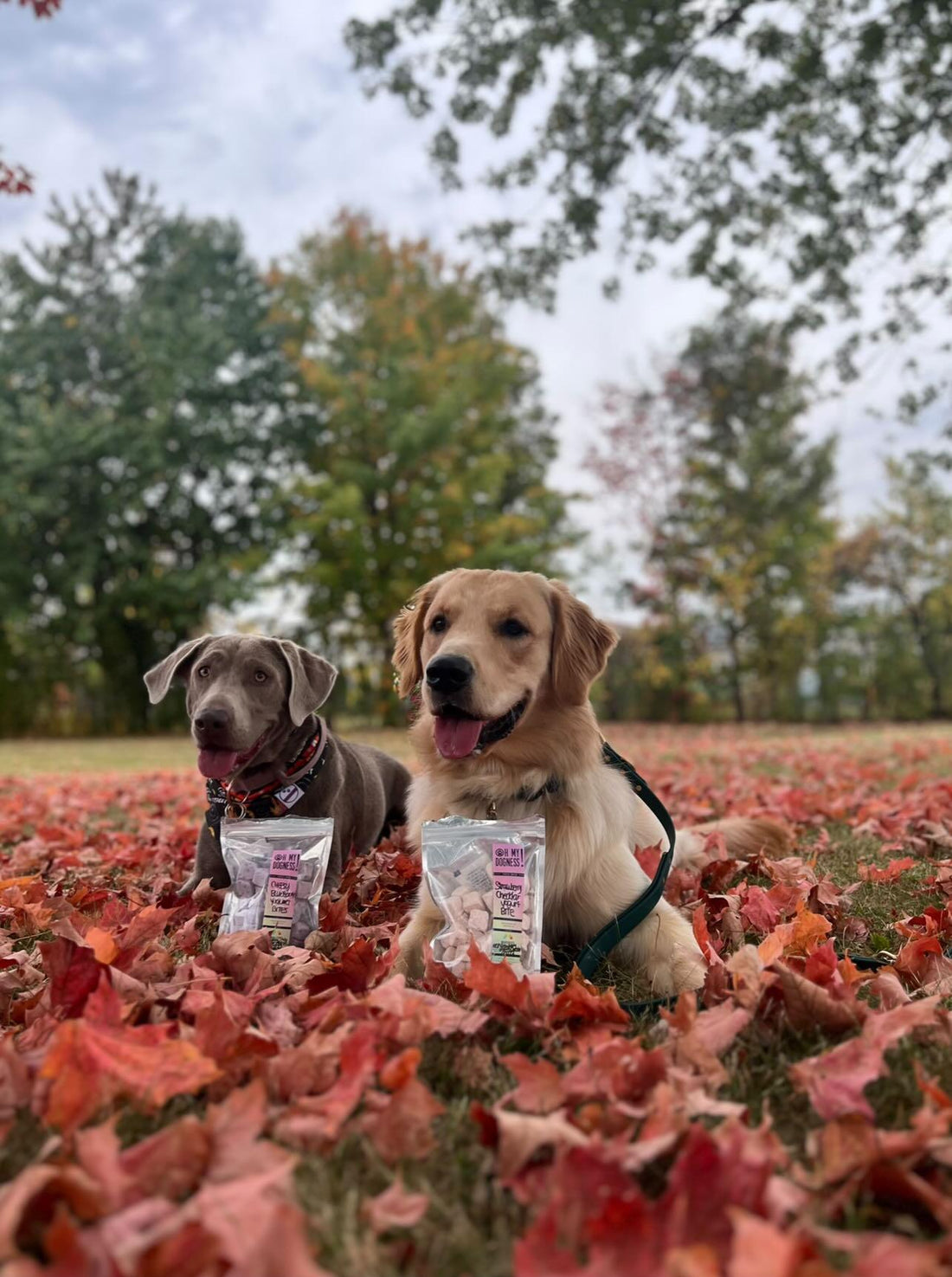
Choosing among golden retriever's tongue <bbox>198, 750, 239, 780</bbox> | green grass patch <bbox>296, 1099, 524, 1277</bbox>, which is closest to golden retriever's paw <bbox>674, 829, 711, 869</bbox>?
golden retriever's tongue <bbox>198, 750, 239, 780</bbox>

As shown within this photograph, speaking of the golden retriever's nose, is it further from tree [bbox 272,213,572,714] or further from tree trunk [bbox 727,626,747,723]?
tree trunk [bbox 727,626,747,723]

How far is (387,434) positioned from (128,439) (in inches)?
299

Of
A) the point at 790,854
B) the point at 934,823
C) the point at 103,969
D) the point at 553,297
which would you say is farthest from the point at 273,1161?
the point at 553,297

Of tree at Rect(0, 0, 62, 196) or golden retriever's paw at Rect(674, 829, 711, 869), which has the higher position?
tree at Rect(0, 0, 62, 196)

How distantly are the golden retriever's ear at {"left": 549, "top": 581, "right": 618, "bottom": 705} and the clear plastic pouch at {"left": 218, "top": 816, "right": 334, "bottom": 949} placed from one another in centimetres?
92

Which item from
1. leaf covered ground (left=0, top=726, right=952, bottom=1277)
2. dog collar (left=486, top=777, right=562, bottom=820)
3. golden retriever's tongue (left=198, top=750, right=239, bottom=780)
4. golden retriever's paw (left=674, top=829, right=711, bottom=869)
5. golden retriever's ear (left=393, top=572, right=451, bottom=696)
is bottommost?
leaf covered ground (left=0, top=726, right=952, bottom=1277)

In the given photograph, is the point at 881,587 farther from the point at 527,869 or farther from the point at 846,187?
the point at 527,869

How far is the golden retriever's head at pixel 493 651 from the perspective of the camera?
2.72 metres

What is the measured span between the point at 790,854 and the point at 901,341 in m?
9.30

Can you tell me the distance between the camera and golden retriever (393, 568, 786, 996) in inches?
106

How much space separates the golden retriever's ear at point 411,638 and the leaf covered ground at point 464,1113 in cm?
95

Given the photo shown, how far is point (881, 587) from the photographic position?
2662cm

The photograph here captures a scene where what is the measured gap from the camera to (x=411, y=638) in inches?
130

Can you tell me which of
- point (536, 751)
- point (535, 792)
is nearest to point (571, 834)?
point (535, 792)
